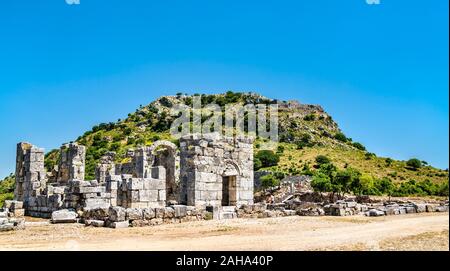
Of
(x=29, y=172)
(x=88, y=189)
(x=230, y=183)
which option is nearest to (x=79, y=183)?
(x=88, y=189)

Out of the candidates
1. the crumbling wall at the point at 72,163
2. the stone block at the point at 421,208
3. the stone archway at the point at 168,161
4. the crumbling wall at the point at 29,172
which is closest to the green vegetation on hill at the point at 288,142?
the crumbling wall at the point at 72,163

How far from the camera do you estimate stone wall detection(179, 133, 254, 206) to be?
19234mm

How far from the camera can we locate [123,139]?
70625mm

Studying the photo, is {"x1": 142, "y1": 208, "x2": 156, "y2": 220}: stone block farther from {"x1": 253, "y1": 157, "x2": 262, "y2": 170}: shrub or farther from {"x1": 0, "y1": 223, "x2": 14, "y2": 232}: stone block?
{"x1": 253, "y1": 157, "x2": 262, "y2": 170}: shrub

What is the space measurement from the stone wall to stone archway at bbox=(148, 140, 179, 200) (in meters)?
3.23

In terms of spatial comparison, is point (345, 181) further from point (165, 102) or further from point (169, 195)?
point (165, 102)

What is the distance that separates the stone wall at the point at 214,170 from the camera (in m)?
19.2

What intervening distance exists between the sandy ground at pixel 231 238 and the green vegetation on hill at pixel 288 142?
32.4m

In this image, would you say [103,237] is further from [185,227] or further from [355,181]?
[355,181]

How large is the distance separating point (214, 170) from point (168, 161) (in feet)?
19.8

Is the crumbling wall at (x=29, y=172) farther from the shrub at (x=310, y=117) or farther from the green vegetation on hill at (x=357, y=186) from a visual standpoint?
the shrub at (x=310, y=117)

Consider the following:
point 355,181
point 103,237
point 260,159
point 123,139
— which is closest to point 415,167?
point 260,159

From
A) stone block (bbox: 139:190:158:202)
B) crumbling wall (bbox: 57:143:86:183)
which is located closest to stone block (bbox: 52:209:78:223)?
stone block (bbox: 139:190:158:202)

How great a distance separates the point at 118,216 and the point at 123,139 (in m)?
57.9
